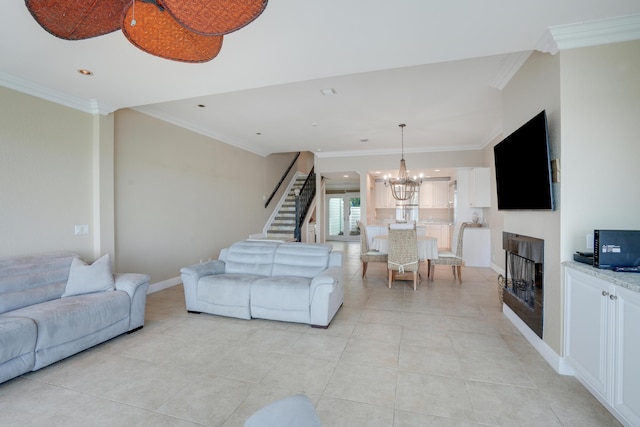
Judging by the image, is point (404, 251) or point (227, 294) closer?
point (227, 294)

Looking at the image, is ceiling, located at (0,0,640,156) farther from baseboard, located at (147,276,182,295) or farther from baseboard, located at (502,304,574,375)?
baseboard, located at (147,276,182,295)

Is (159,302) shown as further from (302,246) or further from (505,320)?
(505,320)

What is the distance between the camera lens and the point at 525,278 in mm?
3064

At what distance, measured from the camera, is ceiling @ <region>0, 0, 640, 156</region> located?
78.8 inches

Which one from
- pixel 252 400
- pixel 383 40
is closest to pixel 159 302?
pixel 252 400

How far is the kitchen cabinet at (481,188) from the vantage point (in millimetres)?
6250

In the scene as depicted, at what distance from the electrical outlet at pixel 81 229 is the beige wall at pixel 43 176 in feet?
0.14

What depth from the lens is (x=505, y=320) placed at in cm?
338

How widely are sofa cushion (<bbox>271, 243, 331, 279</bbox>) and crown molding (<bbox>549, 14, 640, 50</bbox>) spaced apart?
9.70 ft

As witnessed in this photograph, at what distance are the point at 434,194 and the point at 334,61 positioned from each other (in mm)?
6710

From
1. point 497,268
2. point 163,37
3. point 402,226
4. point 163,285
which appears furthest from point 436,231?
point 163,37

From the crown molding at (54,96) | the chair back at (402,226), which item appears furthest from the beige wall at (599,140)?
the crown molding at (54,96)

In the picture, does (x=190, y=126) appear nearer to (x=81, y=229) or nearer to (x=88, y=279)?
(x=81, y=229)

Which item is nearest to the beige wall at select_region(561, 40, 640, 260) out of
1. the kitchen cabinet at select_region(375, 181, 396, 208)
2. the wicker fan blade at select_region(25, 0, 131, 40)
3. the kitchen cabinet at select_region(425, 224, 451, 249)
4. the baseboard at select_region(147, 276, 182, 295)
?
the wicker fan blade at select_region(25, 0, 131, 40)
